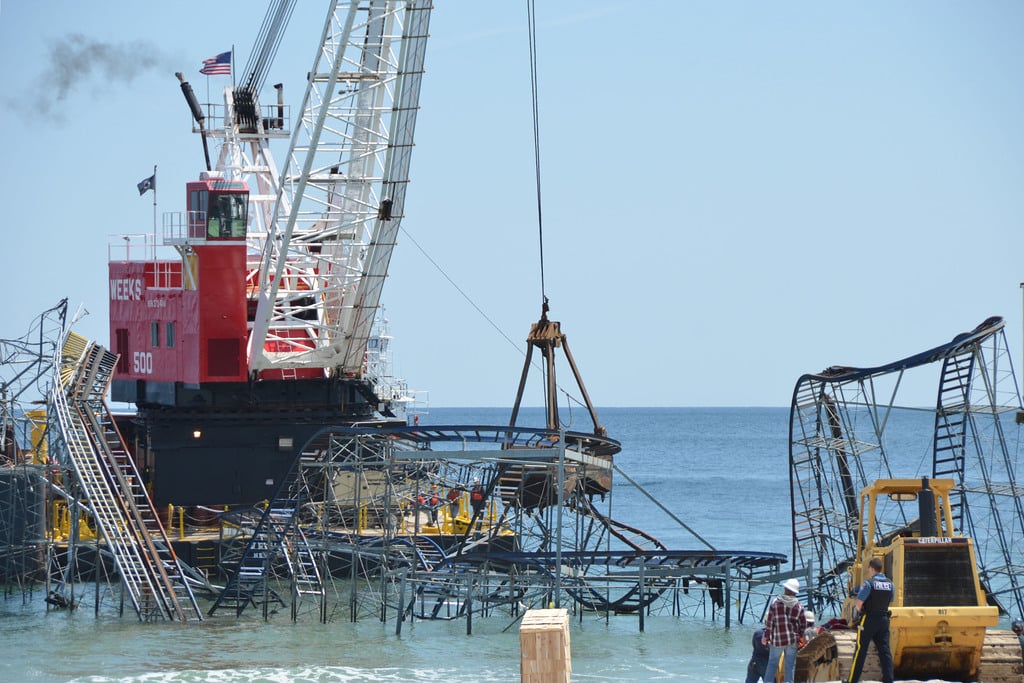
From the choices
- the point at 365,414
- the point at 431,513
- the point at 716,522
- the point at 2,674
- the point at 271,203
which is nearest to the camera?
the point at 2,674

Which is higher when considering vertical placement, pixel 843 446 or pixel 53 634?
pixel 843 446

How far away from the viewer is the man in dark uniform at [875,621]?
Answer: 1922 centimetres

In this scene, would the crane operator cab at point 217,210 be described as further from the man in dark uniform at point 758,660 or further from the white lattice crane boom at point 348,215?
the man in dark uniform at point 758,660

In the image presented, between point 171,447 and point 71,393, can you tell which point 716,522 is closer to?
point 171,447

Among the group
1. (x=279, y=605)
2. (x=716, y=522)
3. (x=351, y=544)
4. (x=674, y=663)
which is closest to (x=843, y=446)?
(x=674, y=663)

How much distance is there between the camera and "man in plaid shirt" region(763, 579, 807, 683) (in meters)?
19.4

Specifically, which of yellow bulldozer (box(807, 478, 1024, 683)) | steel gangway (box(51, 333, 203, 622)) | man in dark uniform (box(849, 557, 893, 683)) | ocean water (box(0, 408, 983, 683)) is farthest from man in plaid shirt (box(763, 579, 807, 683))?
steel gangway (box(51, 333, 203, 622))

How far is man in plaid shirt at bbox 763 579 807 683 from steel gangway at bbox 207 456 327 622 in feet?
53.7

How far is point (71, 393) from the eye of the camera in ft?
126

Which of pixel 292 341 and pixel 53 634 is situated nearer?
pixel 53 634

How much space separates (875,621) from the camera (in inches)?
760

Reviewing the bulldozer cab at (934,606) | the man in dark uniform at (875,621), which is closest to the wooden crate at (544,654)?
the man in dark uniform at (875,621)

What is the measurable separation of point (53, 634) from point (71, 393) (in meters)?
6.42

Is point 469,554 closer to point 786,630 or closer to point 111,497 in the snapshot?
point 111,497
